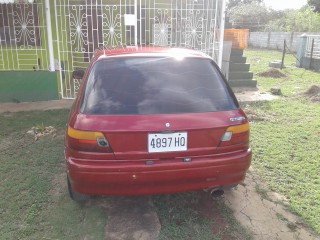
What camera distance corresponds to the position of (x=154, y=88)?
9.10 ft

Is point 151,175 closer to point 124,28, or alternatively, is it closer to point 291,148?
point 291,148

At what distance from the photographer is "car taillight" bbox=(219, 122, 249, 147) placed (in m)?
2.68

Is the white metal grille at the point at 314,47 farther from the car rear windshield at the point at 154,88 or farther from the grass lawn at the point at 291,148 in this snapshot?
the car rear windshield at the point at 154,88

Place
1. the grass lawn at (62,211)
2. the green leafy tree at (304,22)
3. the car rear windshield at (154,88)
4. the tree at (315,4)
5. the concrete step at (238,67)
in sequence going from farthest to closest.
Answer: the tree at (315,4)
the green leafy tree at (304,22)
the concrete step at (238,67)
the grass lawn at (62,211)
the car rear windshield at (154,88)

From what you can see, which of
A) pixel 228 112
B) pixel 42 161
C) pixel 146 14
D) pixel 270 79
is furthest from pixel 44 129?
pixel 270 79

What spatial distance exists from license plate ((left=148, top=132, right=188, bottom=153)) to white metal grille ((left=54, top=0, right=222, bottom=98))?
18.1ft

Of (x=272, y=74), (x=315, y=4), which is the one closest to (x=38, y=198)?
(x=272, y=74)

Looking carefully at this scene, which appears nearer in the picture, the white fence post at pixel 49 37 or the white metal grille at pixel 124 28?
the white fence post at pixel 49 37

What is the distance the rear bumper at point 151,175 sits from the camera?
8.21 ft

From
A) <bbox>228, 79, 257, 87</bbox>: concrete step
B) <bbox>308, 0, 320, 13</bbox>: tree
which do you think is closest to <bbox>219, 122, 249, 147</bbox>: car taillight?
<bbox>228, 79, 257, 87</bbox>: concrete step

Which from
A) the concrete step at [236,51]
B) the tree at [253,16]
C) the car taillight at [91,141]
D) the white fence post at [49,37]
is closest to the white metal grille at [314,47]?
the concrete step at [236,51]

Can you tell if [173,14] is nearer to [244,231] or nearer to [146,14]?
[146,14]

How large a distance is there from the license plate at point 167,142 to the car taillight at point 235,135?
0.35m

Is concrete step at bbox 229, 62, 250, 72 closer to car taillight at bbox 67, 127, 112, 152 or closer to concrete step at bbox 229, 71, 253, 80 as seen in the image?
concrete step at bbox 229, 71, 253, 80
